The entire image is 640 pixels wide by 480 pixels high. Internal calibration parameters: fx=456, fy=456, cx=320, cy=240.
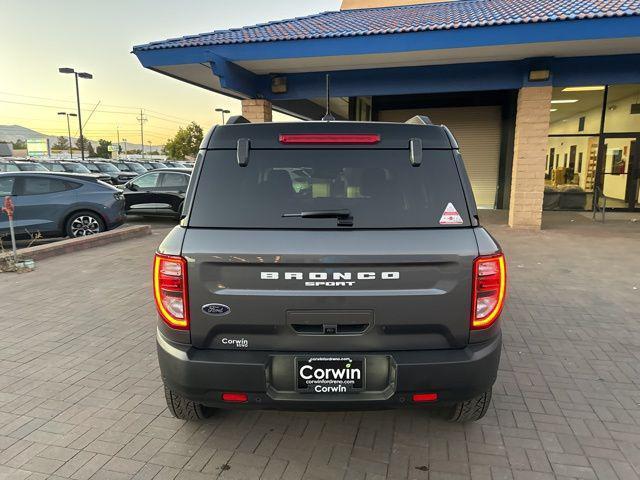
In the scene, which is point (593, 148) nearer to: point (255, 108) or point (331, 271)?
point (255, 108)


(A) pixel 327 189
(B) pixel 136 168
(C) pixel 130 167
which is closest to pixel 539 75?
(A) pixel 327 189

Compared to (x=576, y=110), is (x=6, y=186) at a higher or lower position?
lower

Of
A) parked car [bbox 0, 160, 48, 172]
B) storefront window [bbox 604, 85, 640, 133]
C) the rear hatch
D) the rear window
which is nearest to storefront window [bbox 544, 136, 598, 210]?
storefront window [bbox 604, 85, 640, 133]

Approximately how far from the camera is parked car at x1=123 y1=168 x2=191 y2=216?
512 inches

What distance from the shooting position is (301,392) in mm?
2342

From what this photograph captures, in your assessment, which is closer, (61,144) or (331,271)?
(331,271)

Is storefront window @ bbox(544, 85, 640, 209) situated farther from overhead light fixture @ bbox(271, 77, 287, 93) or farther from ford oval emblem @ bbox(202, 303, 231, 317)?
ford oval emblem @ bbox(202, 303, 231, 317)

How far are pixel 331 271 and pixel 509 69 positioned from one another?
10.9 meters

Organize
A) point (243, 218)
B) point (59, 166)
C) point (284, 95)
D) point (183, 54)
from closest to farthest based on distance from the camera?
point (243, 218) < point (183, 54) < point (284, 95) < point (59, 166)

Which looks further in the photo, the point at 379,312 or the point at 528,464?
the point at 528,464

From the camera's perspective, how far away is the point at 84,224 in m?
9.63

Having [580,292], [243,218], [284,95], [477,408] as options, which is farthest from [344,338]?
[284,95]

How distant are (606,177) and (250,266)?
15581 mm

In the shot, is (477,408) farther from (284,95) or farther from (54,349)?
(284,95)
